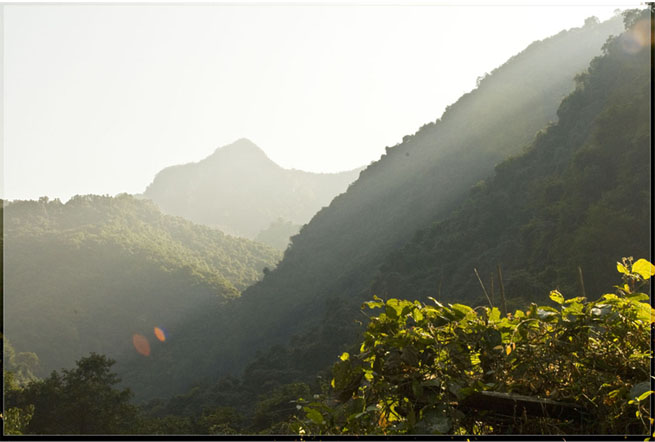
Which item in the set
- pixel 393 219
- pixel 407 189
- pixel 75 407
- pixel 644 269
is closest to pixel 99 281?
pixel 393 219

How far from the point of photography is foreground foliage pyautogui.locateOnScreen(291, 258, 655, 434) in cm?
154

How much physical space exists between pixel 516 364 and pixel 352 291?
56.5 meters

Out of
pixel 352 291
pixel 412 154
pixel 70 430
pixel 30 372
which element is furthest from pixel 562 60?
pixel 30 372

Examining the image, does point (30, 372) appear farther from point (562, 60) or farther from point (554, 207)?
point (562, 60)

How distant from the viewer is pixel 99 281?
102250mm

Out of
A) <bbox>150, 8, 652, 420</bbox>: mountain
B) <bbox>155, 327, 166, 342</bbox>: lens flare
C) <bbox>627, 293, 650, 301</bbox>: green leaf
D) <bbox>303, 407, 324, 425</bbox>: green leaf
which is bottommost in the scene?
<bbox>150, 8, 652, 420</bbox>: mountain

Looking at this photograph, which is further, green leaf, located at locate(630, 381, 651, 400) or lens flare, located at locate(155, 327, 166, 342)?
lens flare, located at locate(155, 327, 166, 342)

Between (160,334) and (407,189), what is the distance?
55.8m

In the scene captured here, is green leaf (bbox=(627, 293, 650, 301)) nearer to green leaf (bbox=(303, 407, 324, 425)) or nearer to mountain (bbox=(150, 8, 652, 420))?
green leaf (bbox=(303, 407, 324, 425))

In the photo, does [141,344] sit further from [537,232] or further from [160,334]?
[537,232]

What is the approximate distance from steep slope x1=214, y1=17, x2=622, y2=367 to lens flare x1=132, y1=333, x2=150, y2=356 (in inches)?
742

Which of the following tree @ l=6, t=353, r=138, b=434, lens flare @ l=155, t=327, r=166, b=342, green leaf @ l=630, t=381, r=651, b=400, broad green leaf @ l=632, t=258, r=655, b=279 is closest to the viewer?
green leaf @ l=630, t=381, r=651, b=400

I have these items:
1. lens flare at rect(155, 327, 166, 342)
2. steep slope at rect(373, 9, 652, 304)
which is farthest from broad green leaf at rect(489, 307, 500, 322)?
lens flare at rect(155, 327, 166, 342)

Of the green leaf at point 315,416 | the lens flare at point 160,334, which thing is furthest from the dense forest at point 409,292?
the lens flare at point 160,334
